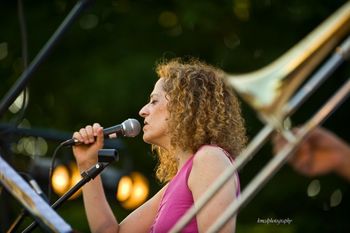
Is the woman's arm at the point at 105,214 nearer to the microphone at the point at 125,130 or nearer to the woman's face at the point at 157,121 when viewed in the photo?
the woman's face at the point at 157,121

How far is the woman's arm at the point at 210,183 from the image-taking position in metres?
3.62

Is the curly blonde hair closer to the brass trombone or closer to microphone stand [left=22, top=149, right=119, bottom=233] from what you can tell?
microphone stand [left=22, top=149, right=119, bottom=233]

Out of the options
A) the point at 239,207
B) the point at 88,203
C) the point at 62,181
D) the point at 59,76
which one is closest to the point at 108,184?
the point at 62,181

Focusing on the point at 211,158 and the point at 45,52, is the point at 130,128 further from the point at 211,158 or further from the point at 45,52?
the point at 45,52

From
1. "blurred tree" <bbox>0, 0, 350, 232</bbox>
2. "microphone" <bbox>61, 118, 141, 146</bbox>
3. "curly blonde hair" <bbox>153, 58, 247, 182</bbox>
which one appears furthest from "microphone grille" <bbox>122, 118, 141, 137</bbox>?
"blurred tree" <bbox>0, 0, 350, 232</bbox>

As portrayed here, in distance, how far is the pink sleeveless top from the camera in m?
3.83

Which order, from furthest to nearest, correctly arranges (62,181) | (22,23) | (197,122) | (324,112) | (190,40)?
(190,40), (62,181), (22,23), (197,122), (324,112)

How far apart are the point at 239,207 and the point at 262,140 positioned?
0.59 ft

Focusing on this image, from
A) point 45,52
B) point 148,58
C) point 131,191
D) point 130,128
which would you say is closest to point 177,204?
point 130,128

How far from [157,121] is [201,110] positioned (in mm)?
194

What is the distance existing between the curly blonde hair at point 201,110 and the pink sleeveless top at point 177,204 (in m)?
0.11

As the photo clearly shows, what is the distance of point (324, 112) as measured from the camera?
2.34 metres

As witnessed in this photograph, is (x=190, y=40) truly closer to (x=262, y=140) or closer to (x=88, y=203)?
(x=88, y=203)

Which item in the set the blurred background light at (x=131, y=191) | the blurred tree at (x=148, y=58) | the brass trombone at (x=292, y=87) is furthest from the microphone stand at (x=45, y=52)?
the blurred tree at (x=148, y=58)
